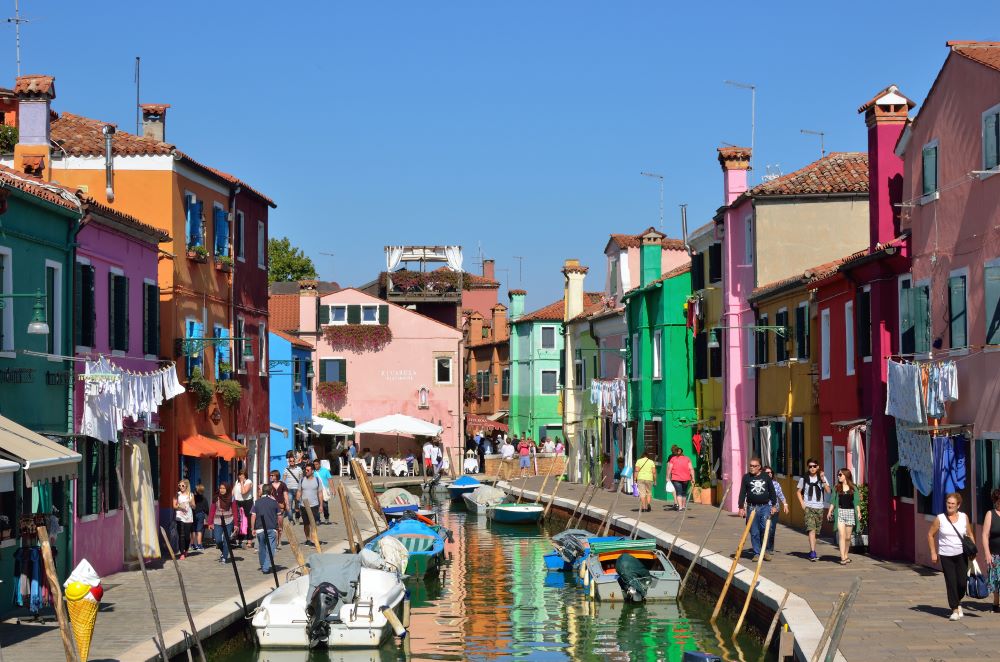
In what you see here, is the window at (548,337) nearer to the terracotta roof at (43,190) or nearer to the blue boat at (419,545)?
the blue boat at (419,545)

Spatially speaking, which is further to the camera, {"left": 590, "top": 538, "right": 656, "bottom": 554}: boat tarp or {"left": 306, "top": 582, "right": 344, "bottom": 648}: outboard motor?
{"left": 590, "top": 538, "right": 656, "bottom": 554}: boat tarp

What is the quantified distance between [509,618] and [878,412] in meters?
7.95

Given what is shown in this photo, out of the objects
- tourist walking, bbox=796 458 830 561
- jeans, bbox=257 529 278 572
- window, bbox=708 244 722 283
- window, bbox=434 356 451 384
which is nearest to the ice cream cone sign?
jeans, bbox=257 529 278 572

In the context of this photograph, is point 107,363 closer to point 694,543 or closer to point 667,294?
point 694,543

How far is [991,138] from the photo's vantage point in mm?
22312

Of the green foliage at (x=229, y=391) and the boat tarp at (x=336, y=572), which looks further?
the green foliage at (x=229, y=391)

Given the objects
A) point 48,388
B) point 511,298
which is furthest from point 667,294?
point 511,298

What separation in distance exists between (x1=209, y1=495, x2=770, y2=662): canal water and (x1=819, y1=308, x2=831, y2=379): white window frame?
7.36 metres

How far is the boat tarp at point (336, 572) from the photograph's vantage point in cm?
2081

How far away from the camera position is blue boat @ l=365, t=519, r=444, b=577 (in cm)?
3134

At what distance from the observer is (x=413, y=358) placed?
7544 centimetres

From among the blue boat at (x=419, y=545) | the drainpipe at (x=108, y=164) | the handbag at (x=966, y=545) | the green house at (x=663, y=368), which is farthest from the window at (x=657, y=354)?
the handbag at (x=966, y=545)

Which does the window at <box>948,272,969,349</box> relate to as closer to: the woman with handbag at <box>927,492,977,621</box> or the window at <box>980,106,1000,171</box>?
the window at <box>980,106,1000,171</box>

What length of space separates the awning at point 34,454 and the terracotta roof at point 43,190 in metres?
3.91
